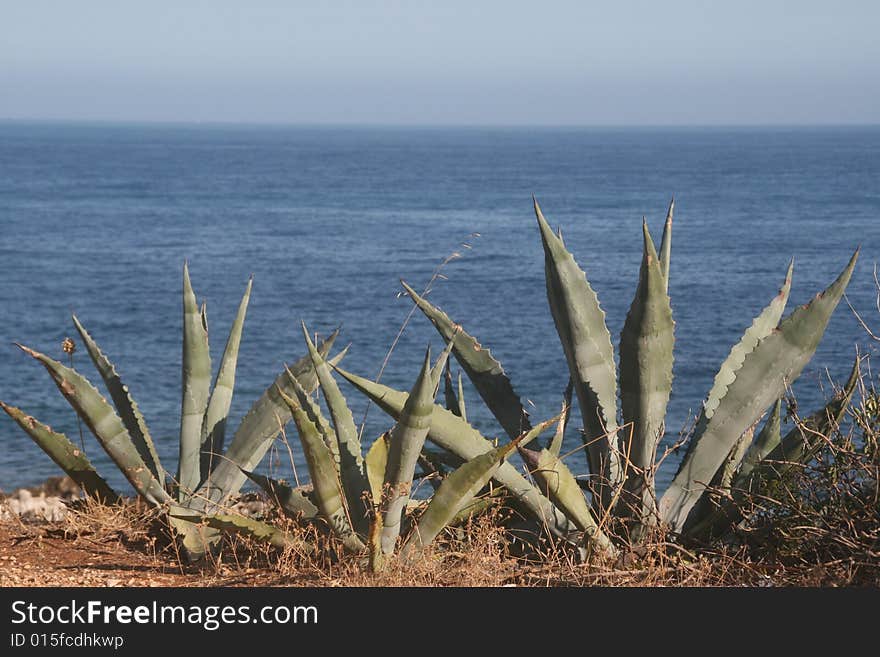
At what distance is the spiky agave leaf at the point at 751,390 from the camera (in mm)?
4152

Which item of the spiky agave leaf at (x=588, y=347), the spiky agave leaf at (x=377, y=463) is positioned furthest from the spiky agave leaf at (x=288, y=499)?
the spiky agave leaf at (x=588, y=347)

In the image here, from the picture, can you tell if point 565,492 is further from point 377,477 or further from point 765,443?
point 765,443

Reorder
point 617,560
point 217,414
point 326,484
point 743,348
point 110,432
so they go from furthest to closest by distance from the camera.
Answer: point 217,414, point 110,432, point 743,348, point 617,560, point 326,484

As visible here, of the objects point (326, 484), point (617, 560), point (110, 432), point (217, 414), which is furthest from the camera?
point (217, 414)

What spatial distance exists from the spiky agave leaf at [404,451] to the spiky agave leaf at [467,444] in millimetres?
104

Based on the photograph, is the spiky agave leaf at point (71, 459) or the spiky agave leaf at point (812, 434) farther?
the spiky agave leaf at point (71, 459)

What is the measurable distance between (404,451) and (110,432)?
1.55 meters

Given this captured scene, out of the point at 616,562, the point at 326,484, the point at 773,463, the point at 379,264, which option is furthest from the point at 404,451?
the point at 379,264

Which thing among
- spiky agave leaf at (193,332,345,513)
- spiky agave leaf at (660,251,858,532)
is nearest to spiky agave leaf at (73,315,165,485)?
spiky agave leaf at (193,332,345,513)

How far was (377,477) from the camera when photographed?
14.2ft

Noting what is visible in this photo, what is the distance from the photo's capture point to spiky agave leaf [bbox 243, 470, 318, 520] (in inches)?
169

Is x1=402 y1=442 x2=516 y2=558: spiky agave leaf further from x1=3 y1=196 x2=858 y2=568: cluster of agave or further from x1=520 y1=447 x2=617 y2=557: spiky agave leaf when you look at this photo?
x1=520 y1=447 x2=617 y2=557: spiky agave leaf

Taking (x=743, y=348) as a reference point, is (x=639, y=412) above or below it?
below

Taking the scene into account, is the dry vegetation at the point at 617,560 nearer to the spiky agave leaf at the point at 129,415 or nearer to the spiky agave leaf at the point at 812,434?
the spiky agave leaf at the point at 812,434
